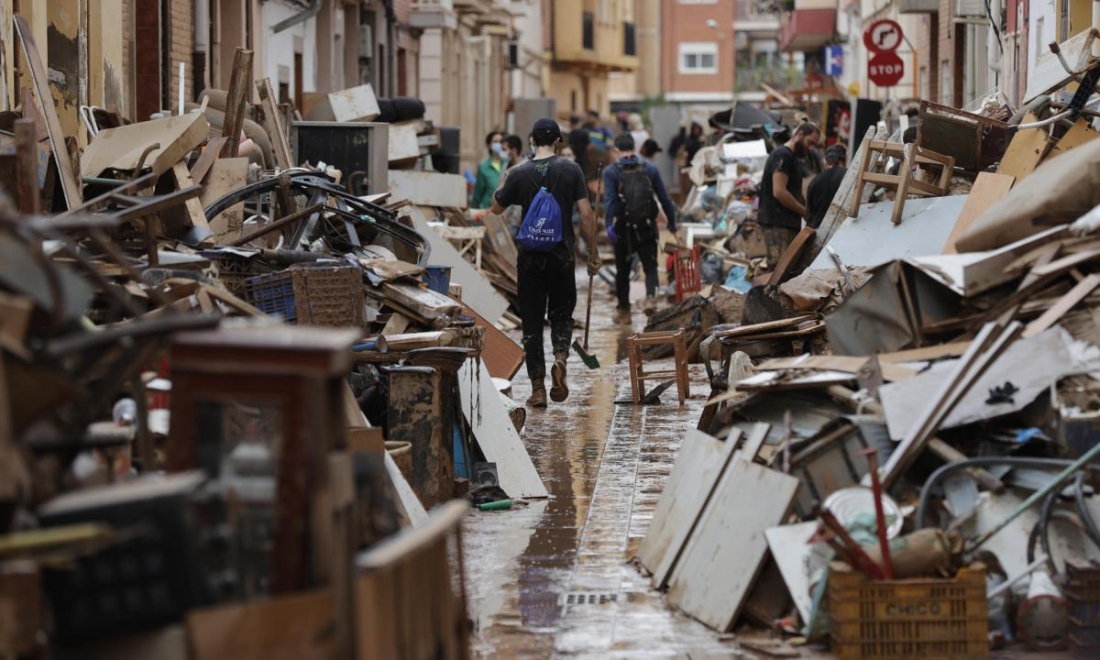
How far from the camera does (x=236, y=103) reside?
1357cm

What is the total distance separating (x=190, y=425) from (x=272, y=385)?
35 cm

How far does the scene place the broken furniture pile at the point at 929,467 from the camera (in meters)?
6.32

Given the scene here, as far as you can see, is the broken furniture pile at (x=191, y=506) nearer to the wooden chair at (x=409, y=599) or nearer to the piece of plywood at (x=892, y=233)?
the wooden chair at (x=409, y=599)

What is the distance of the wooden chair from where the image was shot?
169 inches

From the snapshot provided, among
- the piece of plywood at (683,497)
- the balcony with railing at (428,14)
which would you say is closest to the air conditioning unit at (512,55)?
the balcony with railing at (428,14)

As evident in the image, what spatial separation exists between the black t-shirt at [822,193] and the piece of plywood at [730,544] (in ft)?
26.3

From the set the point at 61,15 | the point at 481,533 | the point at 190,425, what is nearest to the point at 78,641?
the point at 190,425

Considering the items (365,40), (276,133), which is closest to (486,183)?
(365,40)

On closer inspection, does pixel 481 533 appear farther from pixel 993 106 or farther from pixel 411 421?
pixel 993 106

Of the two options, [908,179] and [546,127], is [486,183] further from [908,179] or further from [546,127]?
[908,179]

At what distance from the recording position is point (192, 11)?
792 inches

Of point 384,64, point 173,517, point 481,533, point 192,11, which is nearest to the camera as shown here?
point 173,517

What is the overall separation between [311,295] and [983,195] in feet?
12.9

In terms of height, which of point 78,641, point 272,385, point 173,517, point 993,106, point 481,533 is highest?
point 993,106
